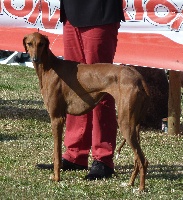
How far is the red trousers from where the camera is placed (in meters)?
6.89

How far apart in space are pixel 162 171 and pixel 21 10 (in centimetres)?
422

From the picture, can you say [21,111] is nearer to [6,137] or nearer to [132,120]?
[6,137]

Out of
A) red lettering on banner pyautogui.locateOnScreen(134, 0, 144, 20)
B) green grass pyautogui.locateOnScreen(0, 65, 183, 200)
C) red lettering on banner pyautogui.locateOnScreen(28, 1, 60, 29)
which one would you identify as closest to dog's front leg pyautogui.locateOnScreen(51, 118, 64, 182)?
green grass pyautogui.locateOnScreen(0, 65, 183, 200)

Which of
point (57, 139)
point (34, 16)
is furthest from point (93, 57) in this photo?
point (34, 16)

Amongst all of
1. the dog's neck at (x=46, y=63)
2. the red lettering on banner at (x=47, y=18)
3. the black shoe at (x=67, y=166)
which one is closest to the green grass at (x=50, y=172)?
the black shoe at (x=67, y=166)

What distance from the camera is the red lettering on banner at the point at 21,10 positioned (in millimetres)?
10727

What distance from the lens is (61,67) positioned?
6.74m

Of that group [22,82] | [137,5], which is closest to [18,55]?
[22,82]

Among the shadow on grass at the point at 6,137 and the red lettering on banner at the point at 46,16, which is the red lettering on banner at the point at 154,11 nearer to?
the red lettering on banner at the point at 46,16

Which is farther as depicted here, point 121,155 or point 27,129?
point 27,129

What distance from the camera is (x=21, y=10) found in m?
10.9

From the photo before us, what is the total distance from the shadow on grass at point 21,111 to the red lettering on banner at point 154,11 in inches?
79.2

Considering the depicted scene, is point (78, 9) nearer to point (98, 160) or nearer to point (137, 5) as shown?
point (98, 160)

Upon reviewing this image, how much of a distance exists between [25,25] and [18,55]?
29.5ft
